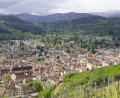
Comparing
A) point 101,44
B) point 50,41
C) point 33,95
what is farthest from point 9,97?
point 50,41

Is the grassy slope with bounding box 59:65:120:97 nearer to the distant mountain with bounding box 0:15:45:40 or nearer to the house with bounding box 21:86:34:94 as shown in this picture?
the house with bounding box 21:86:34:94

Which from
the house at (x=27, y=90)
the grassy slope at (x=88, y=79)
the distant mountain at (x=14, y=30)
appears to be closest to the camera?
the grassy slope at (x=88, y=79)

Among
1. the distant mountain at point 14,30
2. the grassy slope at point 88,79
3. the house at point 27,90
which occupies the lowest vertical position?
the house at point 27,90

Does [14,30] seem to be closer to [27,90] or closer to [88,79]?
[27,90]

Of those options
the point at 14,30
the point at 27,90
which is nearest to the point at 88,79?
the point at 27,90

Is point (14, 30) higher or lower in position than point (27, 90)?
higher

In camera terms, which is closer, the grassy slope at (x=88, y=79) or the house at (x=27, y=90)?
the grassy slope at (x=88, y=79)

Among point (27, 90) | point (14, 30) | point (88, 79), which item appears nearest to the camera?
A: point (88, 79)

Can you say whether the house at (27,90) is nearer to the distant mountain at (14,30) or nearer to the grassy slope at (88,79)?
the grassy slope at (88,79)

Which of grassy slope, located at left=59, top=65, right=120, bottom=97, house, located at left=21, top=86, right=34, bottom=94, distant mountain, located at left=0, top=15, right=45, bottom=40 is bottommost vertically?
house, located at left=21, top=86, right=34, bottom=94

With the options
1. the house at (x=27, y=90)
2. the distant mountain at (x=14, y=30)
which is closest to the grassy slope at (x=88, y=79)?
the house at (x=27, y=90)

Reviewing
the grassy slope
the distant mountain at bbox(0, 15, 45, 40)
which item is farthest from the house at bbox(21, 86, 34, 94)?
the distant mountain at bbox(0, 15, 45, 40)
